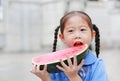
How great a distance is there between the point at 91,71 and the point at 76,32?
20 centimetres

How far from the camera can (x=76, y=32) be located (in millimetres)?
2385

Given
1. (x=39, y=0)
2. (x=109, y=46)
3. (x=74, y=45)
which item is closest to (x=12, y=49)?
(x=39, y=0)

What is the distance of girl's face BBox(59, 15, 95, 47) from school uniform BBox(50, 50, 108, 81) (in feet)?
0.28

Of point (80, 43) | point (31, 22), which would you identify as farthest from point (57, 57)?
point (31, 22)

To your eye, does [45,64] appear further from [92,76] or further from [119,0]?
[119,0]

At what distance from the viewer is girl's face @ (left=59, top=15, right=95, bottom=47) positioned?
2.37 m

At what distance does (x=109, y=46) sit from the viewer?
21141mm

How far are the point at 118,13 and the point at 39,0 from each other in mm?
3906

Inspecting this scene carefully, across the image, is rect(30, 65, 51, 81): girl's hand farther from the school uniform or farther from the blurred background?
the blurred background

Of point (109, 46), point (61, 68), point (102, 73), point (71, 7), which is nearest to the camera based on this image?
point (61, 68)

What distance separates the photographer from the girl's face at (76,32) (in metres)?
2.37

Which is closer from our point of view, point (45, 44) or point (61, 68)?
point (61, 68)

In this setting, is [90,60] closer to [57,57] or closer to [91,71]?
[91,71]

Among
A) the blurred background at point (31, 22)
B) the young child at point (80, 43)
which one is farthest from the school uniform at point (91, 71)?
the blurred background at point (31, 22)
